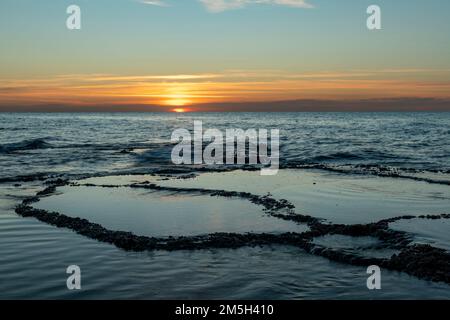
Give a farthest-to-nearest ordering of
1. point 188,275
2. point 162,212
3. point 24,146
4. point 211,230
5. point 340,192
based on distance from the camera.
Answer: point 24,146, point 340,192, point 162,212, point 211,230, point 188,275

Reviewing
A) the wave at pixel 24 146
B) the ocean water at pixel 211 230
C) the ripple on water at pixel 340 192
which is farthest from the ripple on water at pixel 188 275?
the wave at pixel 24 146

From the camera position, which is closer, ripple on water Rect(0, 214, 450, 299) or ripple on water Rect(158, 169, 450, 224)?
ripple on water Rect(0, 214, 450, 299)

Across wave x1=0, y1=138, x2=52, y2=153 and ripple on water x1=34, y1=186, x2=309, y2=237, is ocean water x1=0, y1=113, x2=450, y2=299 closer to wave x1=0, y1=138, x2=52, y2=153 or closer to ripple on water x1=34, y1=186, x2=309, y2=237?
ripple on water x1=34, y1=186, x2=309, y2=237

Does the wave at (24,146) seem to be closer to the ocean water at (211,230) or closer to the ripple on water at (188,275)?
the ocean water at (211,230)

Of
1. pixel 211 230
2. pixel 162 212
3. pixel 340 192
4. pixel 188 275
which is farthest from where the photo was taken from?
pixel 340 192

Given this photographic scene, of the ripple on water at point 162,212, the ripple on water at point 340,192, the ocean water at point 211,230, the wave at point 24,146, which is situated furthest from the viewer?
the wave at point 24,146

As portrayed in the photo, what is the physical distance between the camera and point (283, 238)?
445 inches

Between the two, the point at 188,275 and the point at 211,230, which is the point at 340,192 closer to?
the point at 211,230

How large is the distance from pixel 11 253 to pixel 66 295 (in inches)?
121

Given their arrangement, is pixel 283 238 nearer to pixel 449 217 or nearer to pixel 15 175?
pixel 449 217

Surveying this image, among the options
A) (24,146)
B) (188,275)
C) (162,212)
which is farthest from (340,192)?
(24,146)

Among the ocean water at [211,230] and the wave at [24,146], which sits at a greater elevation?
the wave at [24,146]

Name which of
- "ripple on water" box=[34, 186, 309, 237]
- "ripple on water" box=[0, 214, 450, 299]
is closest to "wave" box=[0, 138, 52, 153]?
"ripple on water" box=[34, 186, 309, 237]
